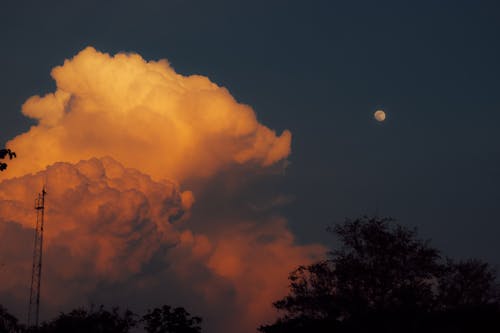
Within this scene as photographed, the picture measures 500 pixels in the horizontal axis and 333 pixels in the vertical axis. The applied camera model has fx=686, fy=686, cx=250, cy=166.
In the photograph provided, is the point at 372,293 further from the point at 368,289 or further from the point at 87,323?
the point at 87,323

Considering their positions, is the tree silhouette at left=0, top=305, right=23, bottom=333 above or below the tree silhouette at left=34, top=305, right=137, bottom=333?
below

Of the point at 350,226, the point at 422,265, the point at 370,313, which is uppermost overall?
the point at 350,226

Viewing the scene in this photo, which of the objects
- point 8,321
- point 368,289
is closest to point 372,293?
point 368,289

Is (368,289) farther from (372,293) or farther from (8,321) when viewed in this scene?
(8,321)

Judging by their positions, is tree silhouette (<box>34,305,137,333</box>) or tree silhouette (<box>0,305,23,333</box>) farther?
tree silhouette (<box>34,305,137,333</box>)

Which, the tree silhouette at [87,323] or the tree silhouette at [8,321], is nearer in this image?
the tree silhouette at [8,321]

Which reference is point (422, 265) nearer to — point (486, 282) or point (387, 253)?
point (387, 253)

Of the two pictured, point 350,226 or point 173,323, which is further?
point 173,323

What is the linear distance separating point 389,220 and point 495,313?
16.5 metres

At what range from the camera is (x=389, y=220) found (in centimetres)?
6366

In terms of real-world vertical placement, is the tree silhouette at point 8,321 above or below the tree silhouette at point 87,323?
below

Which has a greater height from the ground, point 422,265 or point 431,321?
point 422,265

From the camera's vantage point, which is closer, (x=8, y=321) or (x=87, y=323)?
(x=8, y=321)

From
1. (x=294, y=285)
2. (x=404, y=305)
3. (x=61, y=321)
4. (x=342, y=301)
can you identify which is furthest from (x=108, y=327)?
(x=404, y=305)
